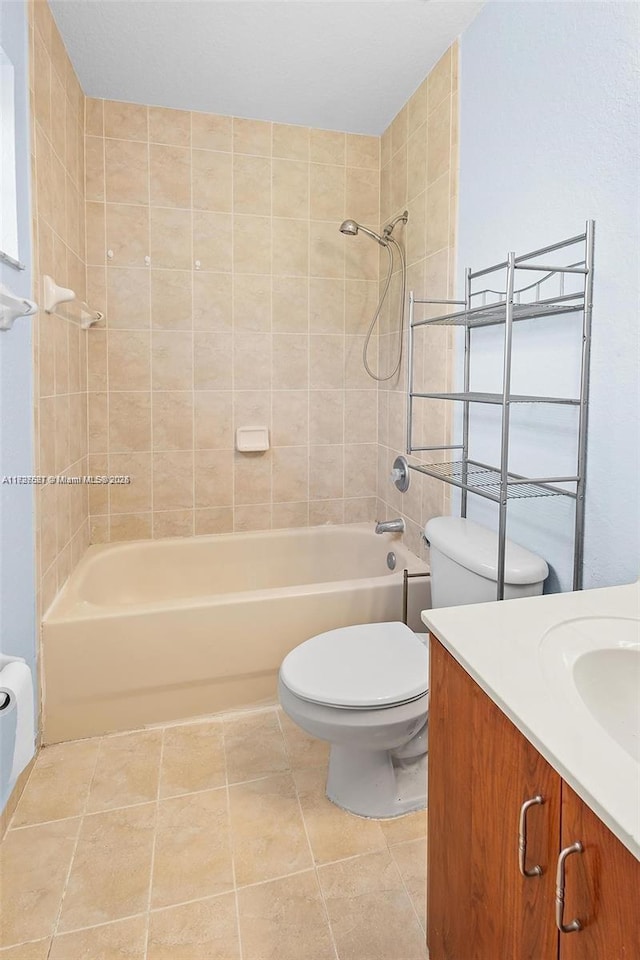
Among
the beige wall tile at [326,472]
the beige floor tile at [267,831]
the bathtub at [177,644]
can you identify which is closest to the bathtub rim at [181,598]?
the bathtub at [177,644]

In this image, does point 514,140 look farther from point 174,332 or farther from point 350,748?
point 350,748

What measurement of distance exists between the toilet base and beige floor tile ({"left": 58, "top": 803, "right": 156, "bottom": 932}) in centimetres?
54

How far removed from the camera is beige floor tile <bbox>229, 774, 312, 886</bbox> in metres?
1.45

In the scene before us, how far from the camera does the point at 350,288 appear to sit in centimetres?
286

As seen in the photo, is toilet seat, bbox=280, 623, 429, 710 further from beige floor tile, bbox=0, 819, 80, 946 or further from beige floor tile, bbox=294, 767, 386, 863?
beige floor tile, bbox=0, 819, 80, 946

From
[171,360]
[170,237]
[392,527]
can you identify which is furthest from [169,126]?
[392,527]

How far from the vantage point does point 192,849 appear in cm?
151

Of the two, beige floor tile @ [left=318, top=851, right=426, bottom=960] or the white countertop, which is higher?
the white countertop

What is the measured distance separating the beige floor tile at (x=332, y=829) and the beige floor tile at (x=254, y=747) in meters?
0.14

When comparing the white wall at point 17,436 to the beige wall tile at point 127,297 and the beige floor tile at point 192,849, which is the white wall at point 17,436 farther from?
the beige wall tile at point 127,297

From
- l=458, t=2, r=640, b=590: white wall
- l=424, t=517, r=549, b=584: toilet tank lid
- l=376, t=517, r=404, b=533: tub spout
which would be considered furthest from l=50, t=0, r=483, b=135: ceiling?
l=376, t=517, r=404, b=533: tub spout

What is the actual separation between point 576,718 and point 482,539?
0.91 meters

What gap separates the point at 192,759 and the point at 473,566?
3.70ft

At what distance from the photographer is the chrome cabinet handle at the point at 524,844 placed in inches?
29.8
